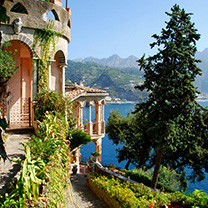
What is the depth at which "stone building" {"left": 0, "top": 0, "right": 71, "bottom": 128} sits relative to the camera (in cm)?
1030

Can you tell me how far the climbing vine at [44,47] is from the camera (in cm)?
1094

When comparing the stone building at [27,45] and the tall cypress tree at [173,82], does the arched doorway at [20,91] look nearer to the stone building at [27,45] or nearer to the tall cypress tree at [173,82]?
the stone building at [27,45]

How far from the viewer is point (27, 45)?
35.2ft

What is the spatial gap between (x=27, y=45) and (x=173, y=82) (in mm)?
9390

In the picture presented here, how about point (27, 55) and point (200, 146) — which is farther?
point (200, 146)

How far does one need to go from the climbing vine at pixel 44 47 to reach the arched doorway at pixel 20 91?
71 cm

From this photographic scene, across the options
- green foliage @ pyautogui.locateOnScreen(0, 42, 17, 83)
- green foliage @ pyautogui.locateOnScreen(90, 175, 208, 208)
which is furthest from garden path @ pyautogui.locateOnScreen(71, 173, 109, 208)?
green foliage @ pyautogui.locateOnScreen(0, 42, 17, 83)

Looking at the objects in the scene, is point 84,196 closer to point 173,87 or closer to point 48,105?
point 48,105

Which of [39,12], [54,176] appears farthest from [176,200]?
[39,12]

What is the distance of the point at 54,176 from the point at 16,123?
24.5 feet

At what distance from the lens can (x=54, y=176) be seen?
5.10m

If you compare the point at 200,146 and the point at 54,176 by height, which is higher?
the point at 54,176

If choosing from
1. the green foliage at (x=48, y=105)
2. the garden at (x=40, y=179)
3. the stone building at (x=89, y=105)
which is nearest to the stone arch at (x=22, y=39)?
the green foliage at (x=48, y=105)

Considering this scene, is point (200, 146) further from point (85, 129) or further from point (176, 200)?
point (176, 200)
